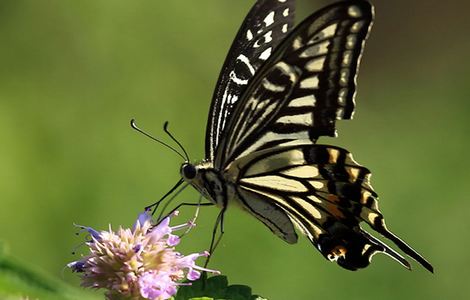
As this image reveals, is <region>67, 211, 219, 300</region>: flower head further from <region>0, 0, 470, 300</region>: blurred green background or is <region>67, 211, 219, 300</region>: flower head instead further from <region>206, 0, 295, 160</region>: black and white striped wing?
<region>0, 0, 470, 300</region>: blurred green background

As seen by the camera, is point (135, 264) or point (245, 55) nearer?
point (135, 264)

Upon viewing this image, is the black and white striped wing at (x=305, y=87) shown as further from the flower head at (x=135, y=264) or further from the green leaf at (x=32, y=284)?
the green leaf at (x=32, y=284)

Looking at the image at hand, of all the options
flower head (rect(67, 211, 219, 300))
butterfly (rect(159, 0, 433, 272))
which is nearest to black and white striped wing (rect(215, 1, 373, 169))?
butterfly (rect(159, 0, 433, 272))

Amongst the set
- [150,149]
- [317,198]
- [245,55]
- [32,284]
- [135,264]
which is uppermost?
[150,149]

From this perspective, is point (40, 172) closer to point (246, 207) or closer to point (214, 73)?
point (214, 73)

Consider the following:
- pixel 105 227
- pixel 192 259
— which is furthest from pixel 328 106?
pixel 105 227

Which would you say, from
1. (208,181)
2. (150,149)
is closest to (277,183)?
(208,181)

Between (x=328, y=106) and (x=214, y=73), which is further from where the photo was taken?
(x=214, y=73)

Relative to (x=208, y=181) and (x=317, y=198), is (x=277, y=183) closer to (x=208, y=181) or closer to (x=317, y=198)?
(x=317, y=198)
